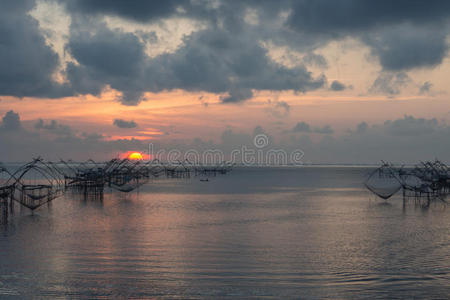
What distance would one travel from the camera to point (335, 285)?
1186 cm

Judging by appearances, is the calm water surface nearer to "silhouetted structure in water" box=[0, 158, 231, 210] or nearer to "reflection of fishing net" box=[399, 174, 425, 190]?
"silhouetted structure in water" box=[0, 158, 231, 210]

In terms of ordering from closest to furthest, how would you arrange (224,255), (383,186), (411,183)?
(224,255)
(383,186)
(411,183)

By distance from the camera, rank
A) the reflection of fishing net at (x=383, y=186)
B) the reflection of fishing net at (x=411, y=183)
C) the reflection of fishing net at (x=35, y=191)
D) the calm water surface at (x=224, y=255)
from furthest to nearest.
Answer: the reflection of fishing net at (x=411, y=183), the reflection of fishing net at (x=383, y=186), the reflection of fishing net at (x=35, y=191), the calm water surface at (x=224, y=255)

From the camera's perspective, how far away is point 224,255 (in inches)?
605

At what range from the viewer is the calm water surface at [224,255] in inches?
452

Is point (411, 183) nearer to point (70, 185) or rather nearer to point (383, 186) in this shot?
point (383, 186)

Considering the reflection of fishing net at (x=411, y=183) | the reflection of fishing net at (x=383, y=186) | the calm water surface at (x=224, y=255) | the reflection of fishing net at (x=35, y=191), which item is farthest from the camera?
the reflection of fishing net at (x=411, y=183)

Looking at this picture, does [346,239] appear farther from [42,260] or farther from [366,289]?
[42,260]

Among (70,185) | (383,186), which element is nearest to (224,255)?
(70,185)

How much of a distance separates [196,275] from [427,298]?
603cm

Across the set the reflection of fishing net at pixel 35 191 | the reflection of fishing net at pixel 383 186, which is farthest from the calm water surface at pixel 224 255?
the reflection of fishing net at pixel 383 186

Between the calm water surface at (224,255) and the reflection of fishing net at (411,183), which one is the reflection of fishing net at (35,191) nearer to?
the calm water surface at (224,255)

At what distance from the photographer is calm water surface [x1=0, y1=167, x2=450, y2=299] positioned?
1148 cm

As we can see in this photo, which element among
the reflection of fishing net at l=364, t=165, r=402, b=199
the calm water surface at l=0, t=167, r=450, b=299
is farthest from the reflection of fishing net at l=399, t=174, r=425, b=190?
the calm water surface at l=0, t=167, r=450, b=299
